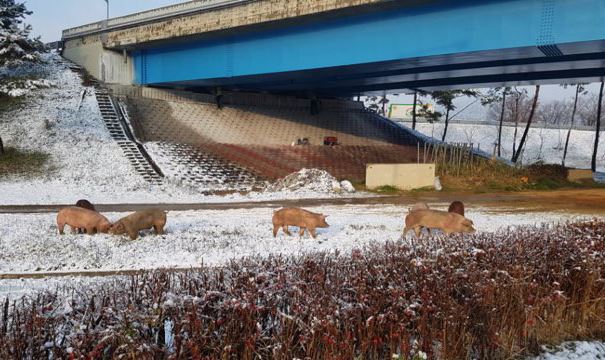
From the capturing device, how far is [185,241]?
12352 millimetres

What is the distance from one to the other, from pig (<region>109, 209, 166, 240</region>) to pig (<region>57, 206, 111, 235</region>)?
304 mm

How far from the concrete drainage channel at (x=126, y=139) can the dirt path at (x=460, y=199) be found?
20.4ft

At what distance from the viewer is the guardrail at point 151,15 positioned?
3253 cm

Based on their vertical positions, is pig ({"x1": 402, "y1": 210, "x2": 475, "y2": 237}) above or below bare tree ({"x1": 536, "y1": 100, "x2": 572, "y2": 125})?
below

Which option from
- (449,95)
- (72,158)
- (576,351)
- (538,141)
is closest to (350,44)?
(72,158)

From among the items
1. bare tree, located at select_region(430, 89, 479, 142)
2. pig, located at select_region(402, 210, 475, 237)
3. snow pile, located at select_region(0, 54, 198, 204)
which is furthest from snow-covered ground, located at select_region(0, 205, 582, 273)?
bare tree, located at select_region(430, 89, 479, 142)

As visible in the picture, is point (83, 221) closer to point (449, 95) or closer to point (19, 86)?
point (19, 86)

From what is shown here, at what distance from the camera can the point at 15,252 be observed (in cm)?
1093

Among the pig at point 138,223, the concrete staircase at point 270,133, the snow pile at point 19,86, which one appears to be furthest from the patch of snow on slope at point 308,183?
the snow pile at point 19,86

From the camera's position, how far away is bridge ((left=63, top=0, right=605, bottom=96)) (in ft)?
69.5

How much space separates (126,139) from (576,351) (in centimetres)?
3024

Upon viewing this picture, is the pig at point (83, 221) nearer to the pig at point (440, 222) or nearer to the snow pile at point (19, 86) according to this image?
the pig at point (440, 222)

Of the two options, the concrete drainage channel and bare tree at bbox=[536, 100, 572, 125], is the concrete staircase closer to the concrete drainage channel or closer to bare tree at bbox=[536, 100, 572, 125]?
the concrete drainage channel

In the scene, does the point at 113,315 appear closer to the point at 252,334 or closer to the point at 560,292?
the point at 252,334
